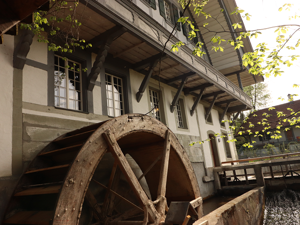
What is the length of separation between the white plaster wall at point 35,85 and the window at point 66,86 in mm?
Result: 365

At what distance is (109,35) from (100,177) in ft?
10.2

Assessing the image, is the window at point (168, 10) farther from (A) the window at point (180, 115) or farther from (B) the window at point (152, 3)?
(A) the window at point (180, 115)

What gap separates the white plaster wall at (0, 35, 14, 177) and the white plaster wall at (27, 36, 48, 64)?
15.4 inches

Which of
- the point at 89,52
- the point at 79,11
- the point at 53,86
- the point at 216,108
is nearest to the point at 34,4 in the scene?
the point at 79,11

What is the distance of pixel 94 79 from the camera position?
5.54 m

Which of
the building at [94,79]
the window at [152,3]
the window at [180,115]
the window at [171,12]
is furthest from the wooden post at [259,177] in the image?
the window at [152,3]

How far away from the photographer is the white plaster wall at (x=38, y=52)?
15.7 ft

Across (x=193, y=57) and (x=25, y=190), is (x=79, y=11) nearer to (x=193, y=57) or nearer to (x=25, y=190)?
(x=25, y=190)

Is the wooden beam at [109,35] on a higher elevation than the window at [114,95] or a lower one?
higher

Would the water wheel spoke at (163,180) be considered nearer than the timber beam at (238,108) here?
Yes

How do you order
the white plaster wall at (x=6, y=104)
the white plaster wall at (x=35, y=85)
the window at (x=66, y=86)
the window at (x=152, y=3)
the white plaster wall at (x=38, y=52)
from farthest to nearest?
the window at (x=152, y=3) → the window at (x=66, y=86) → the white plaster wall at (x=38, y=52) → the white plaster wall at (x=35, y=85) → the white plaster wall at (x=6, y=104)

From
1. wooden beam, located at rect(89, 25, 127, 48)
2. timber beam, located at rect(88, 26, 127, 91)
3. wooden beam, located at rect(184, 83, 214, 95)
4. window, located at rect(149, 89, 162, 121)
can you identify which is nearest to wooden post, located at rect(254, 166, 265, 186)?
wooden beam, located at rect(184, 83, 214, 95)

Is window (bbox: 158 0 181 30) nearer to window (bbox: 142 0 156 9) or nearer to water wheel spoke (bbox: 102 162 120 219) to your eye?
window (bbox: 142 0 156 9)

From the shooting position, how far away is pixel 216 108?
13258 mm
